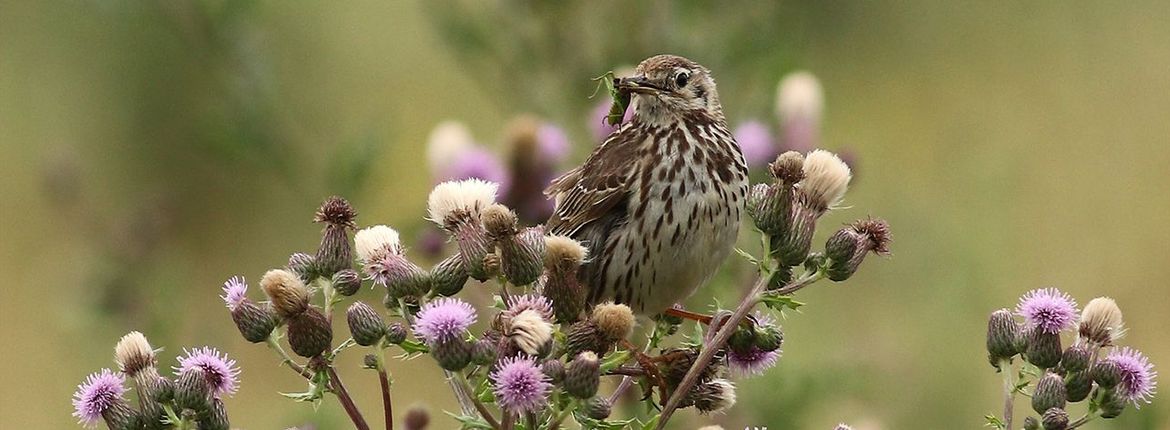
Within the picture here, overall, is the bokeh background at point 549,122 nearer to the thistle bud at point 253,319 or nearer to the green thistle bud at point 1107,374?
the green thistle bud at point 1107,374

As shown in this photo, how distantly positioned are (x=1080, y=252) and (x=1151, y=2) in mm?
4364

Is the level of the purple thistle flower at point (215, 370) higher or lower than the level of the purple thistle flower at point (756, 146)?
lower

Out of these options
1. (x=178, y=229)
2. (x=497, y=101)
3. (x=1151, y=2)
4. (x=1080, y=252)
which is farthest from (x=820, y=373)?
(x=1151, y=2)

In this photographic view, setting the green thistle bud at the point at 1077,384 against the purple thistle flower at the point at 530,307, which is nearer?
the purple thistle flower at the point at 530,307

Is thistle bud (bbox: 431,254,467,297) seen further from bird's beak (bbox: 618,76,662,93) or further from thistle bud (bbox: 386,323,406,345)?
bird's beak (bbox: 618,76,662,93)

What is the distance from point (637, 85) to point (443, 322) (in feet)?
5.38

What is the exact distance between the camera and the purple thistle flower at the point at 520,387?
2.42 meters

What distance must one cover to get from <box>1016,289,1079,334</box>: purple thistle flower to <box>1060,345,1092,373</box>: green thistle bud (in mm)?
44

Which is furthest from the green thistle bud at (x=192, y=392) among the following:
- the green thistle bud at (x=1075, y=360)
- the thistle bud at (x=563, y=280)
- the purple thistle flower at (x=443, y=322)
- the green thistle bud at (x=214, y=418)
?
the green thistle bud at (x=1075, y=360)

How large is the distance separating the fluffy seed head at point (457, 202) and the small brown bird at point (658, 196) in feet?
2.61

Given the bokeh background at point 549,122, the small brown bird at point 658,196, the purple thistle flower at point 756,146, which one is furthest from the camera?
the bokeh background at point 549,122

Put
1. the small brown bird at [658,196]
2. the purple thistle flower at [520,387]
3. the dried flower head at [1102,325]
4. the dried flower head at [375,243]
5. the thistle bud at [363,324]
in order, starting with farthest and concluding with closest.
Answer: the small brown bird at [658,196] → the dried flower head at [1102,325] → the dried flower head at [375,243] → the thistle bud at [363,324] → the purple thistle flower at [520,387]

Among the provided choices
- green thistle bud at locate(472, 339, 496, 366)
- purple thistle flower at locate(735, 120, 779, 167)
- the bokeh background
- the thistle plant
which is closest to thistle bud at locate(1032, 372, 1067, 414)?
the thistle plant

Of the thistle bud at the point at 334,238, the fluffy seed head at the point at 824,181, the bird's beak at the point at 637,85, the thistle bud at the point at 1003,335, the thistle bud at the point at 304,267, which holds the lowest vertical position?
the thistle bud at the point at 1003,335
